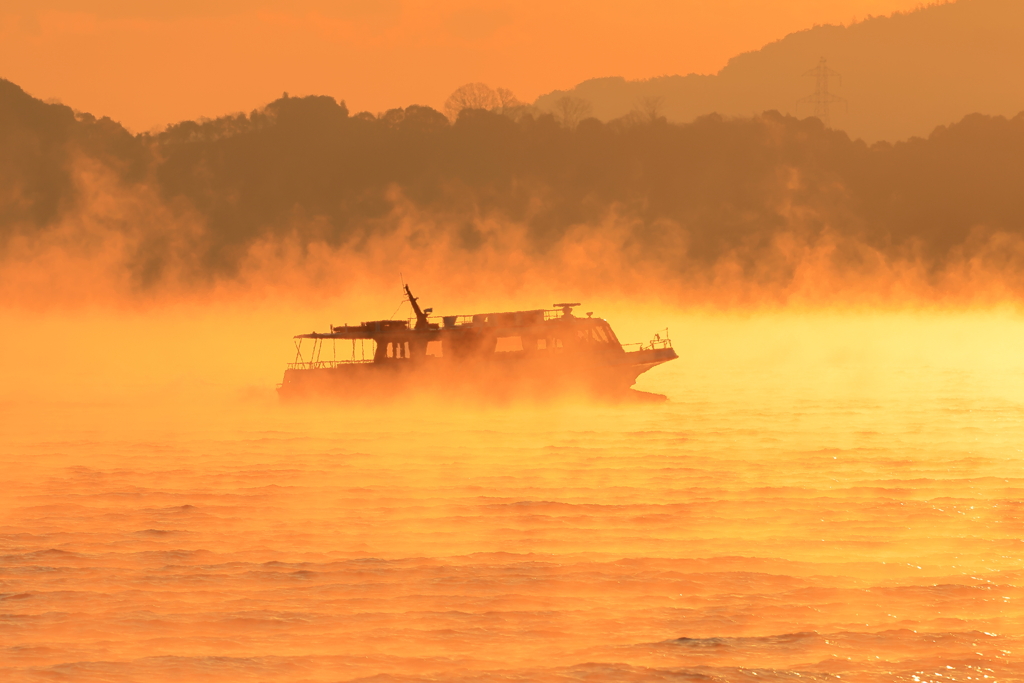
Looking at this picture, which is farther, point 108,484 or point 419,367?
point 419,367

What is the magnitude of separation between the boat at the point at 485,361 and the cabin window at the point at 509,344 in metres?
0.04

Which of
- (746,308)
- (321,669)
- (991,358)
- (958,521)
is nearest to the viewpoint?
(321,669)

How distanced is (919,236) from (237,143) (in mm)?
89799

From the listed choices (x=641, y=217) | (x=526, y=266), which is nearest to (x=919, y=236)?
(x=641, y=217)

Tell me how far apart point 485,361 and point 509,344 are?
6.16ft

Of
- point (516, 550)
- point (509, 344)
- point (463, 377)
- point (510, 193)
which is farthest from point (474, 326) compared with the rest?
point (510, 193)

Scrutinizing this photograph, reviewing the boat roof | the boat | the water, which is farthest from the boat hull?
the water

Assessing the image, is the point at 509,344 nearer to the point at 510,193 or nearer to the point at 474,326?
the point at 474,326

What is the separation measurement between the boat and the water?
192 inches

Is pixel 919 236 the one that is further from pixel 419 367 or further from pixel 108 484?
pixel 108 484

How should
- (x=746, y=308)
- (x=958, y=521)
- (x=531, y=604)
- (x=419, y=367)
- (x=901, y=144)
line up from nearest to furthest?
1. (x=531, y=604)
2. (x=958, y=521)
3. (x=419, y=367)
4. (x=746, y=308)
5. (x=901, y=144)

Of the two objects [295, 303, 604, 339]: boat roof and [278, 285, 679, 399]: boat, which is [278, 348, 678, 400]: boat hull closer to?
[278, 285, 679, 399]: boat

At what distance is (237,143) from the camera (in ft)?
591

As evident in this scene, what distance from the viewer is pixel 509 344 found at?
167ft
